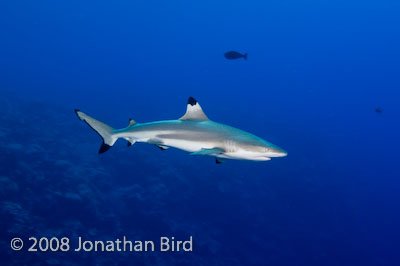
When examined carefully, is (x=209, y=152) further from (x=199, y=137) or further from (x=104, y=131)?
(x=104, y=131)

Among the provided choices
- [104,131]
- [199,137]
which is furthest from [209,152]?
[104,131]

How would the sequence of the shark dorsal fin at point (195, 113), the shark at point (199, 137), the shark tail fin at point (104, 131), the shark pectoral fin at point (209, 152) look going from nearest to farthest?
the shark pectoral fin at point (209, 152)
the shark at point (199, 137)
the shark dorsal fin at point (195, 113)
the shark tail fin at point (104, 131)

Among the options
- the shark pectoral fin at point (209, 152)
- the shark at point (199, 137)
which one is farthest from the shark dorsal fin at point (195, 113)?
the shark pectoral fin at point (209, 152)

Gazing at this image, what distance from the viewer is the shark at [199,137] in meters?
4.57

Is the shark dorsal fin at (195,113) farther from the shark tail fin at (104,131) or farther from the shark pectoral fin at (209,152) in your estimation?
the shark tail fin at (104,131)

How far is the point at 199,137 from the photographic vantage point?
5066mm

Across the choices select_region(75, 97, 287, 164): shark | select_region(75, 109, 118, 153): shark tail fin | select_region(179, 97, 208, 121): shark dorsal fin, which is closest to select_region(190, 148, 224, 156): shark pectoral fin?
select_region(75, 97, 287, 164): shark

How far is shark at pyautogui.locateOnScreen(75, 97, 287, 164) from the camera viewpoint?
4570 millimetres

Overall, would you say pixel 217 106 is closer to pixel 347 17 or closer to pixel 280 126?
pixel 280 126

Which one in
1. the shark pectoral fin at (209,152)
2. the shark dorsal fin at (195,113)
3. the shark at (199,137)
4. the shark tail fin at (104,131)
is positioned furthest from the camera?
the shark tail fin at (104,131)

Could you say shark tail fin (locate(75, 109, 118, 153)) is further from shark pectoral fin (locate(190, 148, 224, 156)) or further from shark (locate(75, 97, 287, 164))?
shark pectoral fin (locate(190, 148, 224, 156))

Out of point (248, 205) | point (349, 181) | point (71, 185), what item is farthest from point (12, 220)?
point (349, 181)

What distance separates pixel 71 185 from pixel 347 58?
712 ft

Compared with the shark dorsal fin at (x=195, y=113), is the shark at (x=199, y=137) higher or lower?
lower
